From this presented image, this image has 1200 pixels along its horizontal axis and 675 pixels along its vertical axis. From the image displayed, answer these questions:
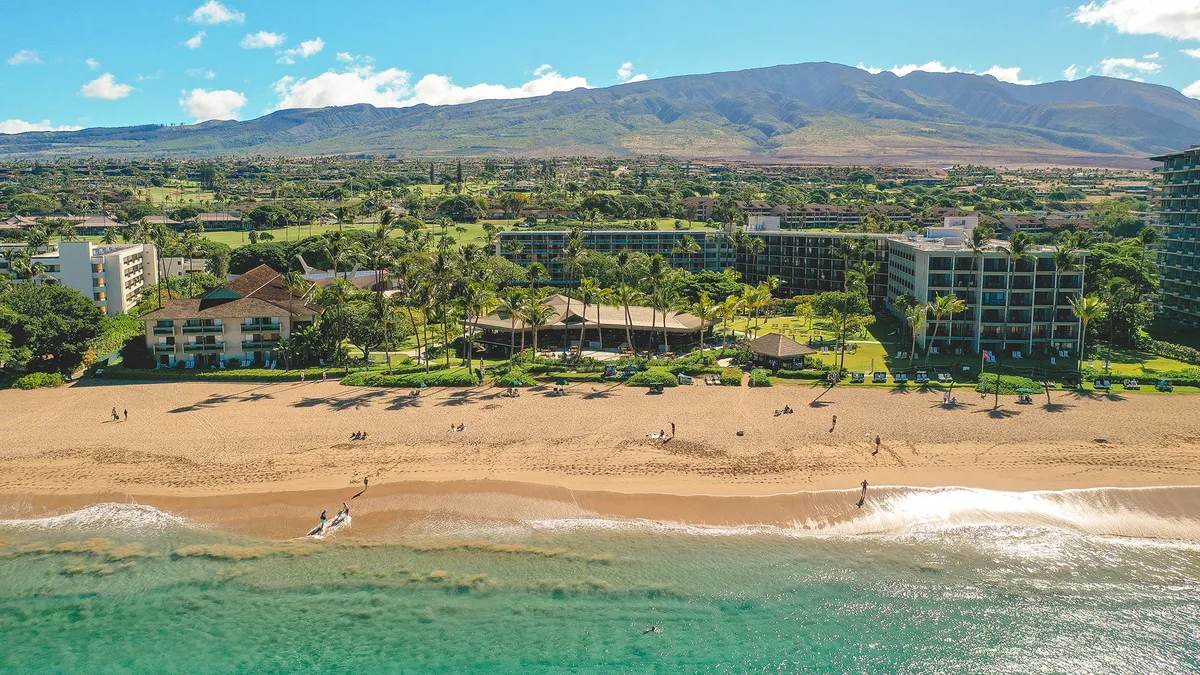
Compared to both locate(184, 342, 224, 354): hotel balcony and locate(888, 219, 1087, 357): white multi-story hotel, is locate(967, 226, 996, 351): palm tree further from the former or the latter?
locate(184, 342, 224, 354): hotel balcony

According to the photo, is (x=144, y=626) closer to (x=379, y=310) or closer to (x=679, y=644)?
(x=679, y=644)

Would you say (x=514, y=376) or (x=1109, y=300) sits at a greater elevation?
(x=1109, y=300)

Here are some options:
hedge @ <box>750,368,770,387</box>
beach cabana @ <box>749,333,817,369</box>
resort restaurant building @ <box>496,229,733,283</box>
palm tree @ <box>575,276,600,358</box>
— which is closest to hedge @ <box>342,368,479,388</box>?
palm tree @ <box>575,276,600,358</box>

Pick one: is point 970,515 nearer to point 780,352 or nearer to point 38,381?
point 780,352

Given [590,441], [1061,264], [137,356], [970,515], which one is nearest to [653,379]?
[590,441]

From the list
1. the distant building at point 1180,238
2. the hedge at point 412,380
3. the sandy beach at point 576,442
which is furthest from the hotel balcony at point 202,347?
the distant building at point 1180,238

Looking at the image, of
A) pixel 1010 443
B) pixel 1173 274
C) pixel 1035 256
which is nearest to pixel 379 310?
pixel 1010 443

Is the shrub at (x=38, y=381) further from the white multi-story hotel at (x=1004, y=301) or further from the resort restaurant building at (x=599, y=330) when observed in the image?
the white multi-story hotel at (x=1004, y=301)
